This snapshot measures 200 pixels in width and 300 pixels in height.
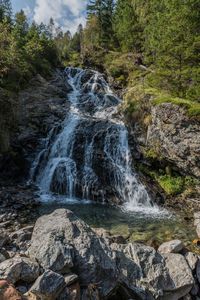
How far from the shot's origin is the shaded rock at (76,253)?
295 cm

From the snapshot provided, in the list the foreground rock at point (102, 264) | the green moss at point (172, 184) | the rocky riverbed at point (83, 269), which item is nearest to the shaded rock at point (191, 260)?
the rocky riverbed at point (83, 269)

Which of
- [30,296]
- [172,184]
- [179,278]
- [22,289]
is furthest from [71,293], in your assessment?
[172,184]

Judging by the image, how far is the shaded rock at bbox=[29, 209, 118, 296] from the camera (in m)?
2.95

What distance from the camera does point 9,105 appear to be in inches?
551

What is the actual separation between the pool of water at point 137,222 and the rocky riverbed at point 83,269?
210 centimetres

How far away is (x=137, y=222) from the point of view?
27.6 ft

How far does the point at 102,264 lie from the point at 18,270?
1.43 meters

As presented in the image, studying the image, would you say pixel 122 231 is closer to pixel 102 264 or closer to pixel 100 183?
pixel 102 264

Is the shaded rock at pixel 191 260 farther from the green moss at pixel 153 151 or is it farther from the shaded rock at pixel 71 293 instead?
the green moss at pixel 153 151

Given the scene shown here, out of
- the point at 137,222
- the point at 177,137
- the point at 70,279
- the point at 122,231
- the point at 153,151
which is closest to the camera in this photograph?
the point at 70,279

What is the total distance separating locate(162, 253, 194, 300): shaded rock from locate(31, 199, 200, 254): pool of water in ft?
5.55

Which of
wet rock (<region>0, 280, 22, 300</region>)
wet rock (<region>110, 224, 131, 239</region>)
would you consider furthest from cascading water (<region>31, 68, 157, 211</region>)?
wet rock (<region>0, 280, 22, 300</region>)

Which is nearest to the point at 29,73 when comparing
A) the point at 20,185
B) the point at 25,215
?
the point at 20,185

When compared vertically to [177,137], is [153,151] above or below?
below
